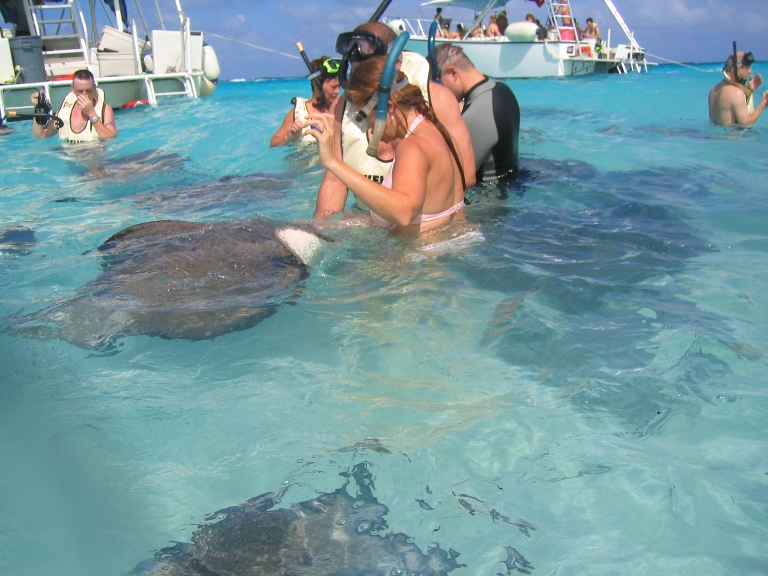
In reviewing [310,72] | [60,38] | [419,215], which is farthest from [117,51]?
[419,215]

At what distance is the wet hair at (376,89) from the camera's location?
10.9ft

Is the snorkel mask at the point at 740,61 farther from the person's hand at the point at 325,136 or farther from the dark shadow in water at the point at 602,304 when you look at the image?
the person's hand at the point at 325,136

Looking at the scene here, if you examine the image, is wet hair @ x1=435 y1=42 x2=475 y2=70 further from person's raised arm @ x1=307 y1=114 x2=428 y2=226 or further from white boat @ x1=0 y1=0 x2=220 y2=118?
white boat @ x1=0 y1=0 x2=220 y2=118

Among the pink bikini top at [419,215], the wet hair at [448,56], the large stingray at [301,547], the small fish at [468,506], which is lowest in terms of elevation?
the small fish at [468,506]

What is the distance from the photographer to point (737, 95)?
981cm

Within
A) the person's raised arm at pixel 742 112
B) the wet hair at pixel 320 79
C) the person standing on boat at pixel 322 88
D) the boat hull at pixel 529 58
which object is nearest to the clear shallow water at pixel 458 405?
the person standing on boat at pixel 322 88

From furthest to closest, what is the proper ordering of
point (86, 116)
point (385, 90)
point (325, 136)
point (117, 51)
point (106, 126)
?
point (117, 51), point (106, 126), point (86, 116), point (385, 90), point (325, 136)

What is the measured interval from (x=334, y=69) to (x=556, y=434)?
Answer: 15.1ft

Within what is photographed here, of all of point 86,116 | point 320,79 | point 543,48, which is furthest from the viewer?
point 543,48

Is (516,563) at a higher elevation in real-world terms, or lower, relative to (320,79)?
lower

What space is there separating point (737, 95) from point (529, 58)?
1577cm

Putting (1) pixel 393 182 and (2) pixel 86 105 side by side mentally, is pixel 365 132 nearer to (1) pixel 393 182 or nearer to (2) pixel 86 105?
(1) pixel 393 182

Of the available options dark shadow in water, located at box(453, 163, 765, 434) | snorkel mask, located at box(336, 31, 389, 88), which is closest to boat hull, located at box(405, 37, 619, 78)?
dark shadow in water, located at box(453, 163, 765, 434)

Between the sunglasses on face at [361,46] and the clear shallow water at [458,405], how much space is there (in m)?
1.24
